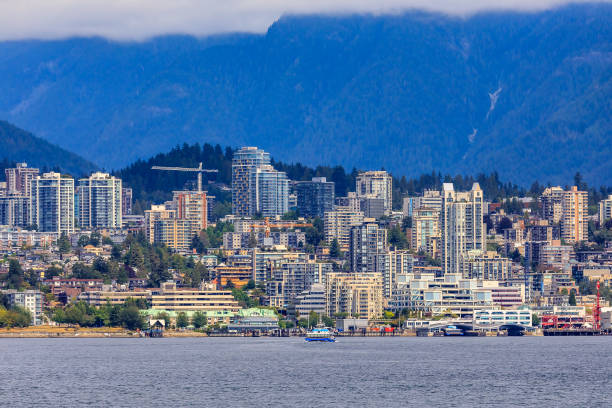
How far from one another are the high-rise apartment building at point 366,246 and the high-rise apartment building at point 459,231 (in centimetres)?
703

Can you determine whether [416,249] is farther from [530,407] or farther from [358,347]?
[530,407]

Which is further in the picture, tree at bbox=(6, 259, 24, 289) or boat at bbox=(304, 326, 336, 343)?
tree at bbox=(6, 259, 24, 289)

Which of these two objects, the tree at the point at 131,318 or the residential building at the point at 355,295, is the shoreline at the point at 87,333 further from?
the residential building at the point at 355,295

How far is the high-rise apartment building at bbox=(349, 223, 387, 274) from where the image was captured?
180250 mm

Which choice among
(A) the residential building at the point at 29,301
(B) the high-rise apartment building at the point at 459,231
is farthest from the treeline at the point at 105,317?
(B) the high-rise apartment building at the point at 459,231

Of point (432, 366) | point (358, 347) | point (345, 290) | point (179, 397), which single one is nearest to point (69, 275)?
point (345, 290)

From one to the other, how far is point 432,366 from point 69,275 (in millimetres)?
81824

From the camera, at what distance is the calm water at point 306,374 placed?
87.9 metres

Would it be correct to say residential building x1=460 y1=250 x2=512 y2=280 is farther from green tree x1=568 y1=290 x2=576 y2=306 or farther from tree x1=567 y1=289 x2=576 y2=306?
green tree x1=568 y1=290 x2=576 y2=306

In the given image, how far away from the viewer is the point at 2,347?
132250 mm

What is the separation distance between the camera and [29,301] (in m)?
160

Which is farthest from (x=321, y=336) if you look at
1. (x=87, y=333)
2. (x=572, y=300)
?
(x=572, y=300)

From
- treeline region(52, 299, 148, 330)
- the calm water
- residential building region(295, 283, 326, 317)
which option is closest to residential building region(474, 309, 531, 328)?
residential building region(295, 283, 326, 317)

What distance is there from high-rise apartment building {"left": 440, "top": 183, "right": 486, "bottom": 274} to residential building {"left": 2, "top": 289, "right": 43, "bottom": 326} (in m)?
45.1
